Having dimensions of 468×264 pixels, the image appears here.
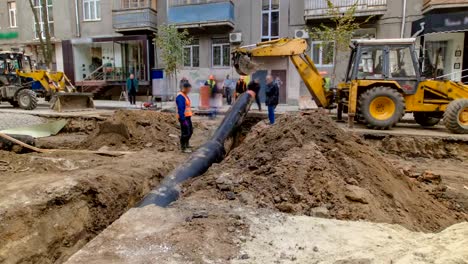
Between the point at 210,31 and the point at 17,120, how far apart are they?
12.2 m

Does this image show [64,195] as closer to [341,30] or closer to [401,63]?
[401,63]

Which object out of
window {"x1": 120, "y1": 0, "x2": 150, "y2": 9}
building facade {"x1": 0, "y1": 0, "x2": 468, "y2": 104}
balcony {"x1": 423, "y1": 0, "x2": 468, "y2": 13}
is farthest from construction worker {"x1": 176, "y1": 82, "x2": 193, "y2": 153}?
window {"x1": 120, "y1": 0, "x2": 150, "y2": 9}

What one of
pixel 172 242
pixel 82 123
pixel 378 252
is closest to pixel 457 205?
pixel 378 252

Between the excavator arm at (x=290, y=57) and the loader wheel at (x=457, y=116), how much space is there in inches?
123

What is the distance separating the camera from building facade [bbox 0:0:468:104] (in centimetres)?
1669

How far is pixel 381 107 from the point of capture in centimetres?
902

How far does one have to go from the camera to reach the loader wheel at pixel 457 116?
27.2 ft

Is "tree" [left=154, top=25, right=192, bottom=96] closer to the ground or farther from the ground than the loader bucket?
farther from the ground

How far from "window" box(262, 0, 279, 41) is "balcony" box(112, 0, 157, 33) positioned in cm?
729

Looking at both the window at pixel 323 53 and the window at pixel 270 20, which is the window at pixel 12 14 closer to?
the window at pixel 270 20

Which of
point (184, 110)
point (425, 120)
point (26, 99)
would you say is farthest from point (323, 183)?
point (26, 99)

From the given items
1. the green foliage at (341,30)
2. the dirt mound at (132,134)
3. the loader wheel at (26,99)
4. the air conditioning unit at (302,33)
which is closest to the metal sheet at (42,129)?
the dirt mound at (132,134)

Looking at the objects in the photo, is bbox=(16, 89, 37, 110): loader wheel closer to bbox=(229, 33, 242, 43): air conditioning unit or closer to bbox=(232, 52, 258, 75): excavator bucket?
bbox=(229, 33, 242, 43): air conditioning unit

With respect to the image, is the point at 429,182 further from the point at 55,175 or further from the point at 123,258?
the point at 55,175
